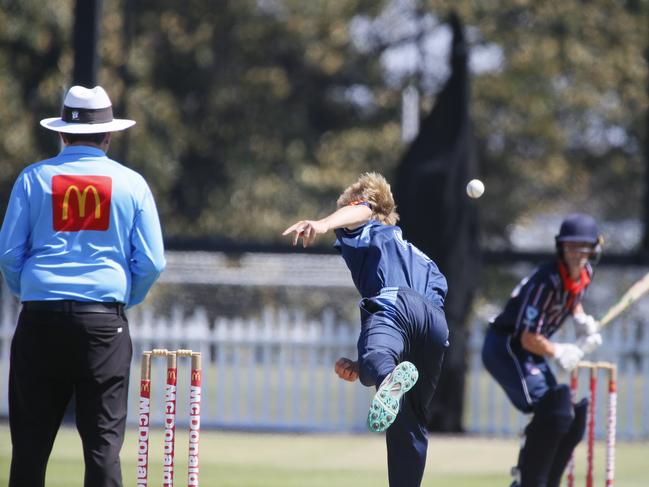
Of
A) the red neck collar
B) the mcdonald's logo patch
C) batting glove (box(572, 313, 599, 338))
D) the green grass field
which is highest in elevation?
the mcdonald's logo patch

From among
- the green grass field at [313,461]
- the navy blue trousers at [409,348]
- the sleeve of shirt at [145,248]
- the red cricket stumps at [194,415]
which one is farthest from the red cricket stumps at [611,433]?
the sleeve of shirt at [145,248]

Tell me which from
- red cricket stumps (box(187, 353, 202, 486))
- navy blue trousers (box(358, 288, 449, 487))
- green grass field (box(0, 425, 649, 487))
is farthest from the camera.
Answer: green grass field (box(0, 425, 649, 487))

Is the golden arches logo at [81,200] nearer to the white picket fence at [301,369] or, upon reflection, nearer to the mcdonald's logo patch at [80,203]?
the mcdonald's logo patch at [80,203]

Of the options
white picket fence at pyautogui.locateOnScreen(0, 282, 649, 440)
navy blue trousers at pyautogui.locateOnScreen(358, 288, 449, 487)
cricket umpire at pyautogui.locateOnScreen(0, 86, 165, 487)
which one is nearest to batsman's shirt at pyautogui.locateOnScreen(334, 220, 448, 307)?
navy blue trousers at pyautogui.locateOnScreen(358, 288, 449, 487)

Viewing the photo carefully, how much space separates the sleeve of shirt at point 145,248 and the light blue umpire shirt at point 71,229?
4 centimetres

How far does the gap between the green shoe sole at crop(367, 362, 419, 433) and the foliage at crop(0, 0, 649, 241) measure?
1722cm

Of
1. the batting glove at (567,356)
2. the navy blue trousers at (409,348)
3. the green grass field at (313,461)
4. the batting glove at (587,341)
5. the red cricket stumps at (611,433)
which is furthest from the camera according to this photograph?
the green grass field at (313,461)

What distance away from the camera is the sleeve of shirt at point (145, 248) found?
538cm

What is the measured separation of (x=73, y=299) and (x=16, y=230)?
1.31 feet

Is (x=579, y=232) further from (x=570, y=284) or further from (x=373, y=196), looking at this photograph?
(x=373, y=196)

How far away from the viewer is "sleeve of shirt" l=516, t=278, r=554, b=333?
6672 mm

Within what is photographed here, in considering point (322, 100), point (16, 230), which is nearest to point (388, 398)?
point (16, 230)

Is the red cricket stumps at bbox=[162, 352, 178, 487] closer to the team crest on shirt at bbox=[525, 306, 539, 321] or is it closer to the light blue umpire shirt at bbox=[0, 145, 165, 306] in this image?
the light blue umpire shirt at bbox=[0, 145, 165, 306]

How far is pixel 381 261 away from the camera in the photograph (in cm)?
591
